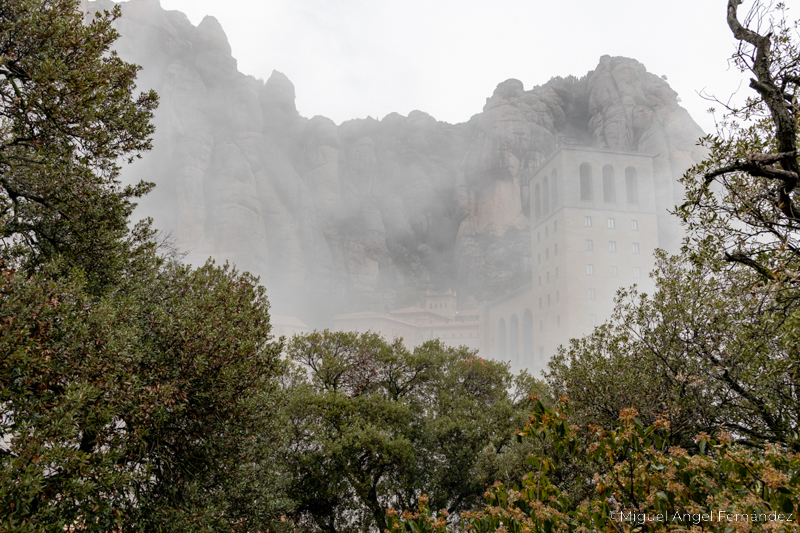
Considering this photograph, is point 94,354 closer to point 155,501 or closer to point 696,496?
point 155,501

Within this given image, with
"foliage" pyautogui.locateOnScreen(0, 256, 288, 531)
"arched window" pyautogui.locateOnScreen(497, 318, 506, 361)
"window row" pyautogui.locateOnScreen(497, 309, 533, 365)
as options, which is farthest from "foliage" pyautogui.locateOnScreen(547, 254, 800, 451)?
"arched window" pyautogui.locateOnScreen(497, 318, 506, 361)

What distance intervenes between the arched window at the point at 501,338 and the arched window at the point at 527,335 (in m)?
6.47

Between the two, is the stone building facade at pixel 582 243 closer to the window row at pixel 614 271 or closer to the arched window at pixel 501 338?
the window row at pixel 614 271

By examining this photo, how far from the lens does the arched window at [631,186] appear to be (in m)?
77.2

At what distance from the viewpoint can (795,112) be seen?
703 cm

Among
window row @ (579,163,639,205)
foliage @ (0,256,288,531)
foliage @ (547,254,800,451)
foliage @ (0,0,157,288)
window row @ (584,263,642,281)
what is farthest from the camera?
window row @ (579,163,639,205)

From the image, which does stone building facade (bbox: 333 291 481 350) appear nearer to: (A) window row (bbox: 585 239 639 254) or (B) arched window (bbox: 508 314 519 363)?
(B) arched window (bbox: 508 314 519 363)

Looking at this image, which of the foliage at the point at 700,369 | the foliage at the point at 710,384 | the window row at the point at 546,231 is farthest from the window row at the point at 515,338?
the foliage at the point at 700,369

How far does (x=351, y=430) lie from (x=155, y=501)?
369 inches

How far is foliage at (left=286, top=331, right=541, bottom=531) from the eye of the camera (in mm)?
17359

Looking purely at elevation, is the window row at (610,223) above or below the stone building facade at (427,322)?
above

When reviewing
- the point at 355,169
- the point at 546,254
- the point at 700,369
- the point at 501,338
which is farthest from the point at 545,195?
the point at 700,369

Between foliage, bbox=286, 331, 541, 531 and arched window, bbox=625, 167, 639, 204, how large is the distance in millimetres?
62487

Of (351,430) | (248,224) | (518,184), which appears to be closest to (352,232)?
(248,224)
